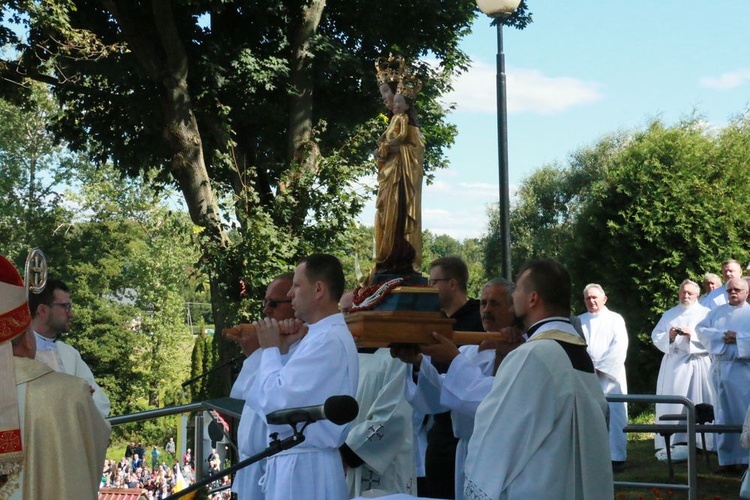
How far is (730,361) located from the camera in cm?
1255

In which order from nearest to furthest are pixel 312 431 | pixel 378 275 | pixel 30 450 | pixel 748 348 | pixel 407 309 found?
pixel 30 450
pixel 312 431
pixel 407 309
pixel 378 275
pixel 748 348

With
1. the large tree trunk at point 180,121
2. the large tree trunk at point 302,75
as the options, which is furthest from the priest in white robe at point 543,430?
the large tree trunk at point 302,75

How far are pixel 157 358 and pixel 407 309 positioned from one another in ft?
164

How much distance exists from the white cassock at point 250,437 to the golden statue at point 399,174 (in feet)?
3.63

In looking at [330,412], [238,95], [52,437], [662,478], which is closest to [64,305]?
[52,437]

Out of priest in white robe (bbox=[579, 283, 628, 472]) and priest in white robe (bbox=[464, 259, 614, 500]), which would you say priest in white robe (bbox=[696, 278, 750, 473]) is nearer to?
priest in white robe (bbox=[579, 283, 628, 472])

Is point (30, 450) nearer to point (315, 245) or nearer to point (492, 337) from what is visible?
point (492, 337)

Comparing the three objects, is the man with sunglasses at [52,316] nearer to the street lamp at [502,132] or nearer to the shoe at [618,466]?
the street lamp at [502,132]

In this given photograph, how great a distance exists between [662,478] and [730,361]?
2.07 metres

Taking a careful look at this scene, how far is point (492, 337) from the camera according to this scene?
6086mm

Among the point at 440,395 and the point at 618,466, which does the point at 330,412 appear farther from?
the point at 618,466

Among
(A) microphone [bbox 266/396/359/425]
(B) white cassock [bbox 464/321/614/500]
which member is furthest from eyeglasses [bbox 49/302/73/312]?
(B) white cassock [bbox 464/321/614/500]

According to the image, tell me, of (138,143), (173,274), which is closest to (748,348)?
(138,143)

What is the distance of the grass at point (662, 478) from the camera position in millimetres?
10172
